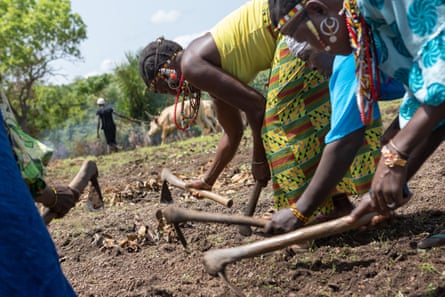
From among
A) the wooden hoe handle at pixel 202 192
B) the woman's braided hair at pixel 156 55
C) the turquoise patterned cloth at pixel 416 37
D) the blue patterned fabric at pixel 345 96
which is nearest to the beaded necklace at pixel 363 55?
the turquoise patterned cloth at pixel 416 37

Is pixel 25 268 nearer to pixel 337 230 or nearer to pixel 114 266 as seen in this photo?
pixel 337 230

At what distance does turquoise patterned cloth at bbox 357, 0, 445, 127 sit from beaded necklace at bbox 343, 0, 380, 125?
4 centimetres

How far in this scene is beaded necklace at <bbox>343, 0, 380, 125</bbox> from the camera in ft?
6.52

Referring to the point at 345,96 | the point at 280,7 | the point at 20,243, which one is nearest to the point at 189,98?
the point at 345,96

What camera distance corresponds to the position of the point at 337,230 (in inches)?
91.9

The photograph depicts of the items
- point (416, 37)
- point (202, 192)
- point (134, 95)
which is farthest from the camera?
point (134, 95)

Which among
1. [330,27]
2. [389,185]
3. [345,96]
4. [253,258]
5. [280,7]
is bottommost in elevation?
[253,258]

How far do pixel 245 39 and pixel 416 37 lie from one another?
1.62 metres

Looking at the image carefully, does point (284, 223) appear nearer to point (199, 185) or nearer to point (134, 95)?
point (199, 185)

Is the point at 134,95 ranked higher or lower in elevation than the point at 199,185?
lower

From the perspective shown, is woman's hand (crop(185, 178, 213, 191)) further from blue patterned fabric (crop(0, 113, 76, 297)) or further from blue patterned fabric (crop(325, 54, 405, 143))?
blue patterned fabric (crop(0, 113, 76, 297))

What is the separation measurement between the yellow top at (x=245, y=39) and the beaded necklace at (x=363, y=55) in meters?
1.24

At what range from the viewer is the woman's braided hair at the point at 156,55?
374 cm

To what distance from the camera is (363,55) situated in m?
2.03
